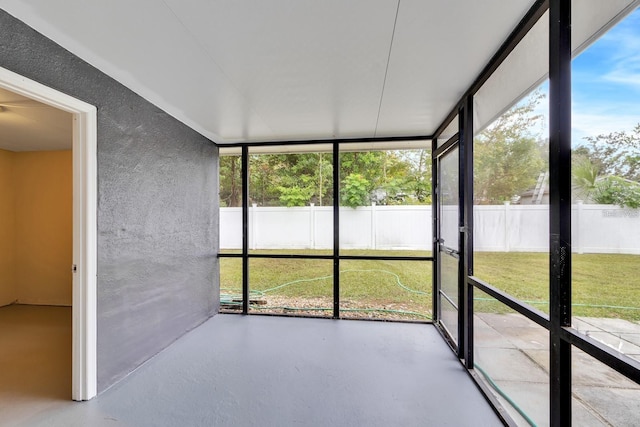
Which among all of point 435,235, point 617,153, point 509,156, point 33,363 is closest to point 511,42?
point 509,156

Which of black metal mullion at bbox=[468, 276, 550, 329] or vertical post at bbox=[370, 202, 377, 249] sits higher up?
vertical post at bbox=[370, 202, 377, 249]

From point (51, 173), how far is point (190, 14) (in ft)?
14.1

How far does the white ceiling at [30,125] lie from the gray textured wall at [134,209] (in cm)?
82

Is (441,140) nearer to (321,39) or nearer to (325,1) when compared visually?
(321,39)

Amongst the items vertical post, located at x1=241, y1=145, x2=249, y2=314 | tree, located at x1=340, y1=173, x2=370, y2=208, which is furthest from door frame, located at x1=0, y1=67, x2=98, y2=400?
tree, located at x1=340, y1=173, x2=370, y2=208

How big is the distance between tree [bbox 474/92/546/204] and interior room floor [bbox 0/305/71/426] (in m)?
3.42

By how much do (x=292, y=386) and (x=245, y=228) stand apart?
7.27 feet

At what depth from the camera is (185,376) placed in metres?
2.30

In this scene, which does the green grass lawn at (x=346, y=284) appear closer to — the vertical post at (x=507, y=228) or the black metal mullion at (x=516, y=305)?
the black metal mullion at (x=516, y=305)

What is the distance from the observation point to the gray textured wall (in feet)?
5.83

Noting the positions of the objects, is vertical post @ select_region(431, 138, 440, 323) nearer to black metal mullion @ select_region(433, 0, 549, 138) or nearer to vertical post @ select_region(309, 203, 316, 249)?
black metal mullion @ select_region(433, 0, 549, 138)

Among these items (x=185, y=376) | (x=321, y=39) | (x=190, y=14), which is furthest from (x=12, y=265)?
(x=321, y=39)

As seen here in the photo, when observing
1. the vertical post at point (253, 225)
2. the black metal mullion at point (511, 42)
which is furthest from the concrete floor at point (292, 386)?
the black metal mullion at point (511, 42)

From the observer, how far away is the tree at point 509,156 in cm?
163
